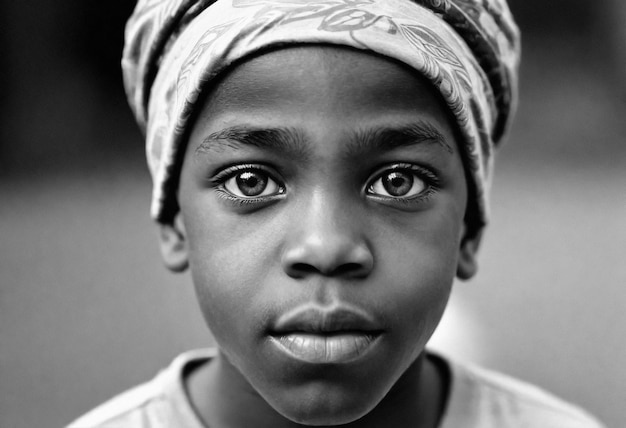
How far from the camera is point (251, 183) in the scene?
4.38ft

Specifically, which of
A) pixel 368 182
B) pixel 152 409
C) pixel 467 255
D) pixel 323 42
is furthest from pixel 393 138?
pixel 152 409

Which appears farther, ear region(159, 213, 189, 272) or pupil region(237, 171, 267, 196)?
ear region(159, 213, 189, 272)

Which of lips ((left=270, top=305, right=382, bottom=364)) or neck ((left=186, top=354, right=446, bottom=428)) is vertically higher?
lips ((left=270, top=305, right=382, bottom=364))

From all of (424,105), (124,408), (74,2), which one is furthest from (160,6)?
(74,2)

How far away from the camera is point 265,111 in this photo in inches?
50.6

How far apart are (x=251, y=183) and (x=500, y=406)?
80 cm

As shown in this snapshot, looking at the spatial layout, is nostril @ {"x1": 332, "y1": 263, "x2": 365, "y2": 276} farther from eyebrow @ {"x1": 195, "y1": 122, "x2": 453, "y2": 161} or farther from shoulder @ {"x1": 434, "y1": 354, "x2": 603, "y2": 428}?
shoulder @ {"x1": 434, "y1": 354, "x2": 603, "y2": 428}

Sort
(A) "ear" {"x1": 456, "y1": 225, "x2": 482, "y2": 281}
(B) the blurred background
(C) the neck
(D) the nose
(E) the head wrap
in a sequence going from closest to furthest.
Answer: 1. (D) the nose
2. (E) the head wrap
3. (C) the neck
4. (A) "ear" {"x1": 456, "y1": 225, "x2": 482, "y2": 281}
5. (B) the blurred background

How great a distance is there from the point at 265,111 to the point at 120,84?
3.71 m

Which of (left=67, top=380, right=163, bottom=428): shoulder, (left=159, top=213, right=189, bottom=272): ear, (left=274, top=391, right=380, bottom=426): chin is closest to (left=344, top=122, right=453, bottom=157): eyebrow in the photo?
(left=274, top=391, right=380, bottom=426): chin

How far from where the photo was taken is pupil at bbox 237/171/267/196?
1.33 meters

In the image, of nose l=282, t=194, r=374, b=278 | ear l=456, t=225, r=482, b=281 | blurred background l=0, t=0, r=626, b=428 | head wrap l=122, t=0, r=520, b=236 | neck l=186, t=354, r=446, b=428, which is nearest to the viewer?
nose l=282, t=194, r=374, b=278

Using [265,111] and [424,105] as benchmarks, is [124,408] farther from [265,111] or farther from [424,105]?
[424,105]

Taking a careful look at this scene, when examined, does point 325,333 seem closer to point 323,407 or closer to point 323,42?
point 323,407
